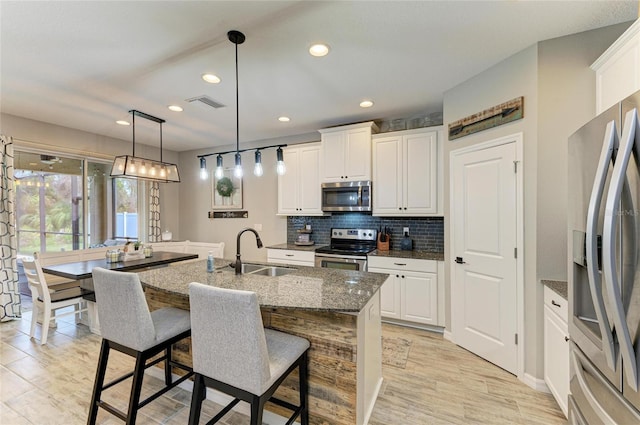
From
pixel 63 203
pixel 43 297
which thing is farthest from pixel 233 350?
pixel 63 203

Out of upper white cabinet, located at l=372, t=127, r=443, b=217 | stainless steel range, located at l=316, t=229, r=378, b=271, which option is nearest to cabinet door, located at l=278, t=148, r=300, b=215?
stainless steel range, located at l=316, t=229, r=378, b=271

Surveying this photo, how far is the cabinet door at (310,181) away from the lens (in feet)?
13.8

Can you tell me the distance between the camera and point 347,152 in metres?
3.88

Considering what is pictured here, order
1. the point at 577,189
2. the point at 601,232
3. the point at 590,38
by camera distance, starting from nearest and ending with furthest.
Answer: the point at 601,232
the point at 577,189
the point at 590,38

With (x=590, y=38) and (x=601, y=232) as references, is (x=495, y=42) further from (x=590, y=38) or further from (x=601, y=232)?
(x=601, y=232)

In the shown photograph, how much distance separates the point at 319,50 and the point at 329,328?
6.80 feet

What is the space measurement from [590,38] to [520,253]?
66.4 inches

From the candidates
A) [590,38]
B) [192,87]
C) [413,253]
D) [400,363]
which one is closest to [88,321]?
[192,87]

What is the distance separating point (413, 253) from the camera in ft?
11.6

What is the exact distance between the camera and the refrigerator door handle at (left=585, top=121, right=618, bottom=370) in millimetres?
977

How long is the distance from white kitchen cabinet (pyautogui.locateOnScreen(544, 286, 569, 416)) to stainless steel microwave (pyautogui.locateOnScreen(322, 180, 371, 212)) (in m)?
2.12

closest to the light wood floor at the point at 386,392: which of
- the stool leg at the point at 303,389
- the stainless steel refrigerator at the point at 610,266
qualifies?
the stool leg at the point at 303,389

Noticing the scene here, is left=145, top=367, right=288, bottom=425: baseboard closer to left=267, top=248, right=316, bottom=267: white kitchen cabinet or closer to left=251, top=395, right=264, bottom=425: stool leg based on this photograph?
left=251, top=395, right=264, bottom=425: stool leg

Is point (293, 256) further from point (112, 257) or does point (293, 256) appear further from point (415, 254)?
point (112, 257)
